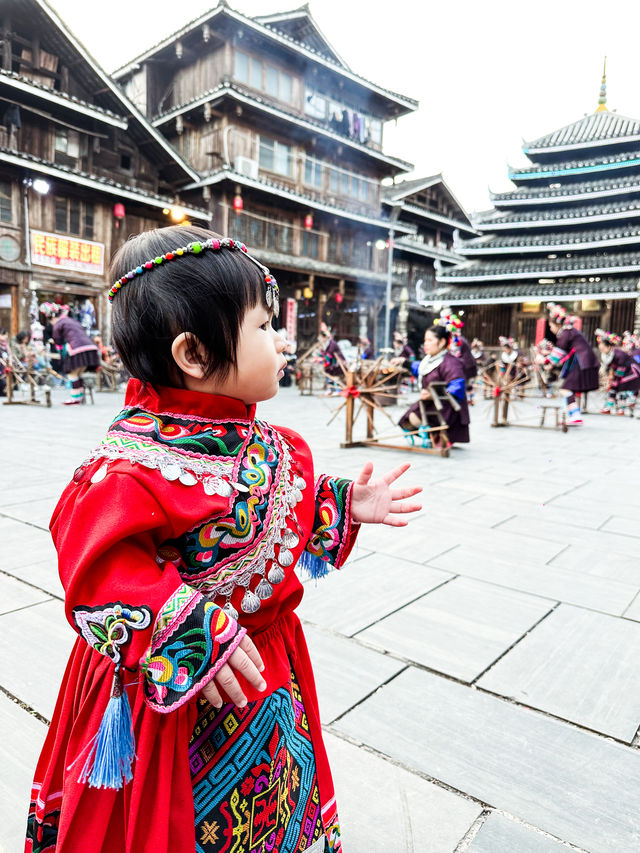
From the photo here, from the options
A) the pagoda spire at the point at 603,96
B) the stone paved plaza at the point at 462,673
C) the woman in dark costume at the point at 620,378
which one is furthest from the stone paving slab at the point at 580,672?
the pagoda spire at the point at 603,96

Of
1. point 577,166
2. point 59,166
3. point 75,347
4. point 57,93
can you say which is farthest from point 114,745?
point 577,166

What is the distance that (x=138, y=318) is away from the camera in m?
1.02

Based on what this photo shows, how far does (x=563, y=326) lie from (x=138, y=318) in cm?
1015

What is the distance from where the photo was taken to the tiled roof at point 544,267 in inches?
815

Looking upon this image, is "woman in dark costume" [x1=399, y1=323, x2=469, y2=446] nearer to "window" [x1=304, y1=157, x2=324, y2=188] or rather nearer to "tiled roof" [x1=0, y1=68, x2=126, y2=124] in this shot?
"tiled roof" [x1=0, y1=68, x2=126, y2=124]

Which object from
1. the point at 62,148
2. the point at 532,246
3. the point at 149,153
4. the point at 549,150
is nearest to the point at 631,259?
the point at 532,246

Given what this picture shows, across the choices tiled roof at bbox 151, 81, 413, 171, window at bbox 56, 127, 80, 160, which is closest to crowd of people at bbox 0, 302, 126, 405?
window at bbox 56, 127, 80, 160

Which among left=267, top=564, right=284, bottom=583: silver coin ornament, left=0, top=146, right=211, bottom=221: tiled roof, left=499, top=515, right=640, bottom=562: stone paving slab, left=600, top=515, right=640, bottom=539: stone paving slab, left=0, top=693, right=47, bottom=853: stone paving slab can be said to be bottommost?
left=0, top=693, right=47, bottom=853: stone paving slab

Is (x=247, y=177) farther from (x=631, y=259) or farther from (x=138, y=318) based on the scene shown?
(x=138, y=318)

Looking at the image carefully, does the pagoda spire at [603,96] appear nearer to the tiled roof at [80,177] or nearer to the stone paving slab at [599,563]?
the tiled roof at [80,177]

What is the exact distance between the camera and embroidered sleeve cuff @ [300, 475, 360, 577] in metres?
1.27

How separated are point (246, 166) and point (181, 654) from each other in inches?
779

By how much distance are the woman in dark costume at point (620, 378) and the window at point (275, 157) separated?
39.7ft

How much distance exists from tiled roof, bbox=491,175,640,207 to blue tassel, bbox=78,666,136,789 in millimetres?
24236
